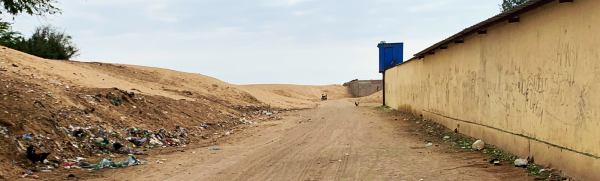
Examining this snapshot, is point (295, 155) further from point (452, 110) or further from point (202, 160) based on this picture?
point (452, 110)

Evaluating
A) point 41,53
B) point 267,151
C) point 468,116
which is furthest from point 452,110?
point 41,53

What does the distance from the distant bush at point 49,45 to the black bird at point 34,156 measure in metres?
31.6

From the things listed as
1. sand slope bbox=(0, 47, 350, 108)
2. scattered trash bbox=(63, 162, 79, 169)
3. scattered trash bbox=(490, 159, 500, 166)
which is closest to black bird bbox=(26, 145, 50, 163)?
scattered trash bbox=(63, 162, 79, 169)

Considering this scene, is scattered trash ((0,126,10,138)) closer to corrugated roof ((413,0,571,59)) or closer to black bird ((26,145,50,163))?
black bird ((26,145,50,163))

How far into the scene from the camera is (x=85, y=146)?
425 inches

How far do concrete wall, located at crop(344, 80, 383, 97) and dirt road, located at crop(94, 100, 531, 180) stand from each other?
51956mm

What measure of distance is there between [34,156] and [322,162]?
4.77m

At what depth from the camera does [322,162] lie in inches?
361

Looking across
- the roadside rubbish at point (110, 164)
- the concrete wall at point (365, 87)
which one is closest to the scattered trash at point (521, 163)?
the roadside rubbish at point (110, 164)

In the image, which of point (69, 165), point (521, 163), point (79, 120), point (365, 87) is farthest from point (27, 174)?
point (365, 87)

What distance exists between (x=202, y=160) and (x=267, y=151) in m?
1.48

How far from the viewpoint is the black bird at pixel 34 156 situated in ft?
29.4

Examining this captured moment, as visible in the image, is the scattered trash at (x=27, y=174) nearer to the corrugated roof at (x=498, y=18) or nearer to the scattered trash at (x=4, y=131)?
the scattered trash at (x=4, y=131)

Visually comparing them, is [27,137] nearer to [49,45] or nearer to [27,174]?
[27,174]
